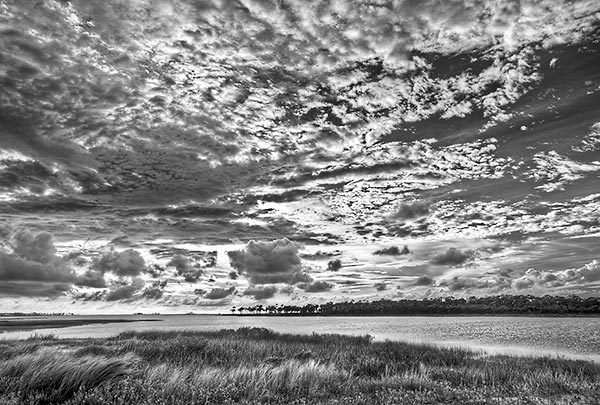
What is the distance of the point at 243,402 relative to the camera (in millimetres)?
11086

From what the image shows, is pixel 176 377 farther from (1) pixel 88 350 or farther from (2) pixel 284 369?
(1) pixel 88 350

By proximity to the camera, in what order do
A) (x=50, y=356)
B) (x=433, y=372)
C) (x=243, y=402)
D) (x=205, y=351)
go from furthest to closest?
(x=205, y=351) → (x=433, y=372) → (x=50, y=356) → (x=243, y=402)

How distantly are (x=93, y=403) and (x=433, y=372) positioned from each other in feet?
47.4

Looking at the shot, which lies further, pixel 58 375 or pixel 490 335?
pixel 490 335

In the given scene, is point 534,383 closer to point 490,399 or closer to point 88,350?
point 490,399

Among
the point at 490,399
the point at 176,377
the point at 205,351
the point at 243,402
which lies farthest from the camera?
the point at 205,351

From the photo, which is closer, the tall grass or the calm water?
the tall grass

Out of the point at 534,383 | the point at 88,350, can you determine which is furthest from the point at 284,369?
the point at 88,350

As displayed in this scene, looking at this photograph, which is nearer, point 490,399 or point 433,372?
point 490,399

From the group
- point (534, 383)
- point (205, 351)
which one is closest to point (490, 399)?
point (534, 383)

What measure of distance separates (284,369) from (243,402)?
5.13m

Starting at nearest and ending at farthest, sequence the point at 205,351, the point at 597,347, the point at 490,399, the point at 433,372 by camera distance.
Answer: the point at 490,399
the point at 433,372
the point at 205,351
the point at 597,347

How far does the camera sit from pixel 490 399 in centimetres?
1220

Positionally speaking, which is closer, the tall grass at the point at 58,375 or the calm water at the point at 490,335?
the tall grass at the point at 58,375
